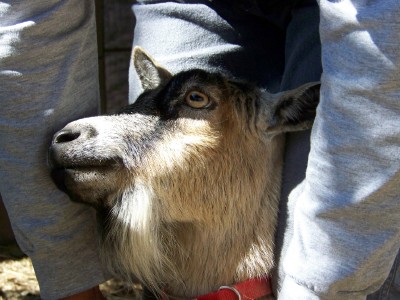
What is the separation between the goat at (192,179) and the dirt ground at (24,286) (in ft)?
3.71

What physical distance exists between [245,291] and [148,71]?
99 cm

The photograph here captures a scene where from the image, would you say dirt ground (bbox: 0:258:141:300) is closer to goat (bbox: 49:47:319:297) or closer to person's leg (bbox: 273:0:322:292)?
goat (bbox: 49:47:319:297)

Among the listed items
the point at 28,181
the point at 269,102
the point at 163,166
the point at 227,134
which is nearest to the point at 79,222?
the point at 28,181

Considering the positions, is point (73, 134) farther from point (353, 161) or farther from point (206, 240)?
point (353, 161)

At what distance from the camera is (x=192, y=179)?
2.24 metres

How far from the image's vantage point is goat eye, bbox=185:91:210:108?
91.1 inches

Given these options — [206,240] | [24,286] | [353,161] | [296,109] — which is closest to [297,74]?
[296,109]

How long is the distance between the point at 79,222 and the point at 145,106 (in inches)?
19.7

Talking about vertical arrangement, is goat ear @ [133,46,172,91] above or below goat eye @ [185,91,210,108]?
below

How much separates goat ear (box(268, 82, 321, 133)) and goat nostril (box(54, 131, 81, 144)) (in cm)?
70

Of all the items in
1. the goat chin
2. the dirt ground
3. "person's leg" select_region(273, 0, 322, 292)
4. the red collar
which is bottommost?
the dirt ground

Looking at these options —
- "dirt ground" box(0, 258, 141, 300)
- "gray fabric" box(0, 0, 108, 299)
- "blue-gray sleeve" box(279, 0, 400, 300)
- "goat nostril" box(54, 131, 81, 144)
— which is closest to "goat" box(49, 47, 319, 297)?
"goat nostril" box(54, 131, 81, 144)

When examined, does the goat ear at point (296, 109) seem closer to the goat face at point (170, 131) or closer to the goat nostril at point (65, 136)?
the goat face at point (170, 131)

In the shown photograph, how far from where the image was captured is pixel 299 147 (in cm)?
236
